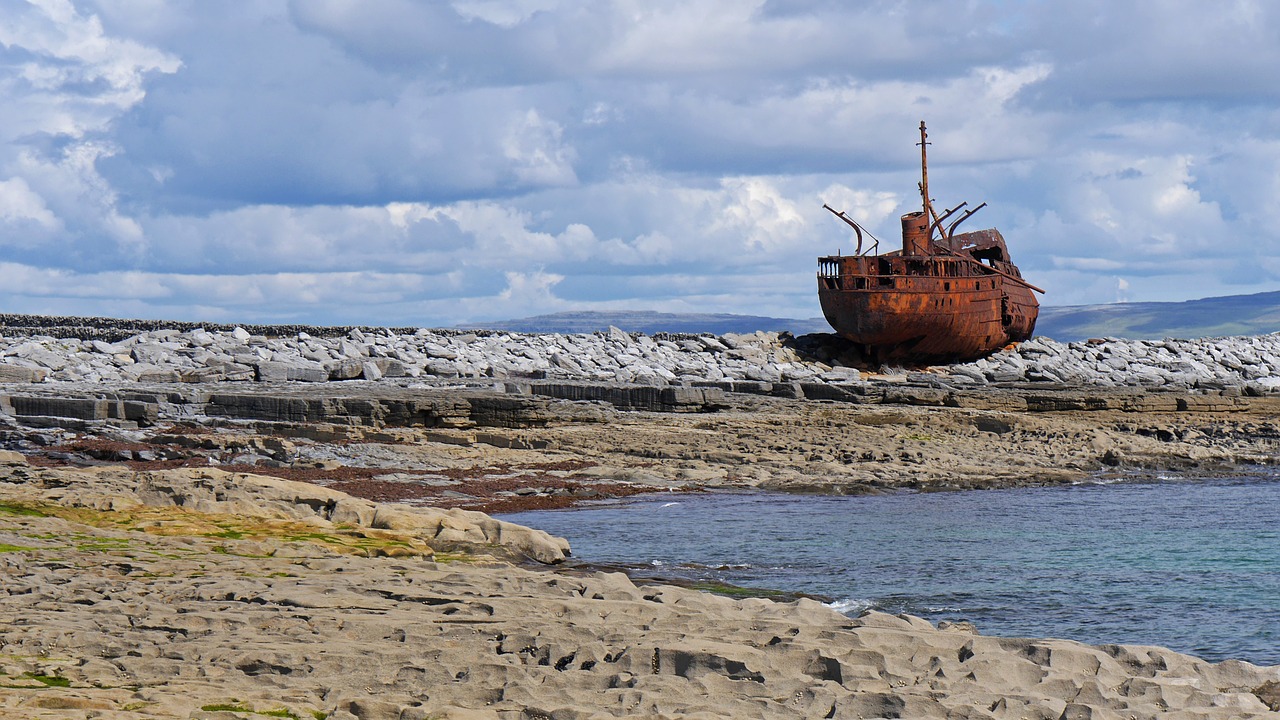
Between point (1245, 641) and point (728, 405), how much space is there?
697 inches

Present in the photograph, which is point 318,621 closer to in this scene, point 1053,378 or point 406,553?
point 406,553

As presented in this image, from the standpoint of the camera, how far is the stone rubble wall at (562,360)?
105 feet

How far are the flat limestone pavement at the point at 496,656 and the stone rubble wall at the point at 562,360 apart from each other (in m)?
18.7

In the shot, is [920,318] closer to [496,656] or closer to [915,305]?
[915,305]

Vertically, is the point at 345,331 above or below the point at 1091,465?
above

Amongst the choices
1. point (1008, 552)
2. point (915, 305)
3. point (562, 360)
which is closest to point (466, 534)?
point (1008, 552)

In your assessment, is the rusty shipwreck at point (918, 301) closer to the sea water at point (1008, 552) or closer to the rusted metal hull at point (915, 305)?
the rusted metal hull at point (915, 305)

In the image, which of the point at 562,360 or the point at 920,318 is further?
the point at 920,318

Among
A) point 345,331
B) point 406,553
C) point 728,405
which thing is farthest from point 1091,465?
point 345,331

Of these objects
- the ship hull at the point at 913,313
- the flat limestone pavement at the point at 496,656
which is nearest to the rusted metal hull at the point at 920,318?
the ship hull at the point at 913,313

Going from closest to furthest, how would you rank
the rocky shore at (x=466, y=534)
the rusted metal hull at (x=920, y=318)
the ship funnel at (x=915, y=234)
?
1. the rocky shore at (x=466, y=534)
2. the rusted metal hull at (x=920, y=318)
3. the ship funnel at (x=915, y=234)

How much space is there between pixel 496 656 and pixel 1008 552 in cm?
921

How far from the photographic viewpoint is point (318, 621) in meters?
8.11

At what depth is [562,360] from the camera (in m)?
38.0
